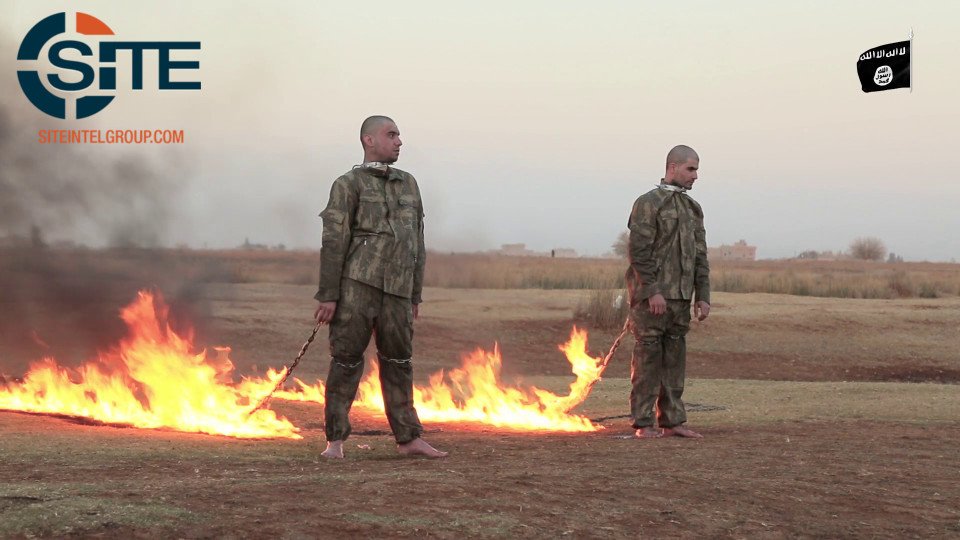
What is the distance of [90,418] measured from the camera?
414 inches

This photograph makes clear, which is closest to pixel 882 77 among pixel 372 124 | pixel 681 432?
pixel 681 432

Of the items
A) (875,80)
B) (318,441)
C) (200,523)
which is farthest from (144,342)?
(875,80)

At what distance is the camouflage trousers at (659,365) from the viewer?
9797 mm

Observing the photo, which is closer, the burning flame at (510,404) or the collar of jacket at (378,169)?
the collar of jacket at (378,169)

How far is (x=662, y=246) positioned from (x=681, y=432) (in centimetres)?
159

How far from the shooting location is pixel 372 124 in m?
8.33

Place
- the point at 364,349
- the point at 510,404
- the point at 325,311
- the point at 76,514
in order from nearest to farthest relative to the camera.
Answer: the point at 76,514 < the point at 325,311 < the point at 364,349 < the point at 510,404

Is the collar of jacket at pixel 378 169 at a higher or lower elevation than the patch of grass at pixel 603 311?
higher

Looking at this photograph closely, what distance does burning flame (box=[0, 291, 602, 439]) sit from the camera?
32.9 feet

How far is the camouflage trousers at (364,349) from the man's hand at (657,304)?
2271 mm

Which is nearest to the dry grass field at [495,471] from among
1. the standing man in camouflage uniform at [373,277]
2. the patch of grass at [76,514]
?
the patch of grass at [76,514]

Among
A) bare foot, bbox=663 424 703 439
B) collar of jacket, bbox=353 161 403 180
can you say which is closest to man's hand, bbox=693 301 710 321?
bare foot, bbox=663 424 703 439

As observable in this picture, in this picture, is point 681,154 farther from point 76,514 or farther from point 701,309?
point 76,514

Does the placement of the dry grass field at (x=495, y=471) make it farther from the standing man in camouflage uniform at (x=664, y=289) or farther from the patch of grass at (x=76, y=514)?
the standing man in camouflage uniform at (x=664, y=289)
